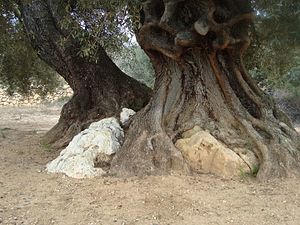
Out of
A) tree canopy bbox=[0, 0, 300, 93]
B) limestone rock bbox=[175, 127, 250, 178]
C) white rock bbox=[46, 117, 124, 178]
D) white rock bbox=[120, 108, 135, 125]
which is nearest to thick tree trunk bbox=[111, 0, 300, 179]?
limestone rock bbox=[175, 127, 250, 178]

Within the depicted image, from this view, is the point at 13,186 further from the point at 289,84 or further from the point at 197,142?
the point at 289,84

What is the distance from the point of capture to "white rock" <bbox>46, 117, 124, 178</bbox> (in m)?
5.47

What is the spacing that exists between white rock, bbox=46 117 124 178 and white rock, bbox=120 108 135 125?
265 millimetres

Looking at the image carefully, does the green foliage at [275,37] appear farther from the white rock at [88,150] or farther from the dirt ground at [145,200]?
the white rock at [88,150]

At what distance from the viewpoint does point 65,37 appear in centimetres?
712

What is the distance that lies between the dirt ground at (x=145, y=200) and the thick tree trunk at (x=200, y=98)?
408 mm

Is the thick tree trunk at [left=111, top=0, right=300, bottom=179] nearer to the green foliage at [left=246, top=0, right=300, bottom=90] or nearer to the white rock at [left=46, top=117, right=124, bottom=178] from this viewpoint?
the white rock at [left=46, top=117, right=124, bottom=178]

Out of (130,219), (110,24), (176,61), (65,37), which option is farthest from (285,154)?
(65,37)

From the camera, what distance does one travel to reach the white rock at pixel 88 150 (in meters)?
5.47

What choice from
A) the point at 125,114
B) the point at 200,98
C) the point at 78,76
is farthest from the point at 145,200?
the point at 78,76

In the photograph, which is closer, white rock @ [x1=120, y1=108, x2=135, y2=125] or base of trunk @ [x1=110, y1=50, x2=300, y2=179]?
base of trunk @ [x1=110, y1=50, x2=300, y2=179]

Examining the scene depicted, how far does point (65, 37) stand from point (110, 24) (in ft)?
5.86

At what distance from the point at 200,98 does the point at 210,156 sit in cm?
102

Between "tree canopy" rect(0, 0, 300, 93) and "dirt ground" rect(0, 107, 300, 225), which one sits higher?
"tree canopy" rect(0, 0, 300, 93)
